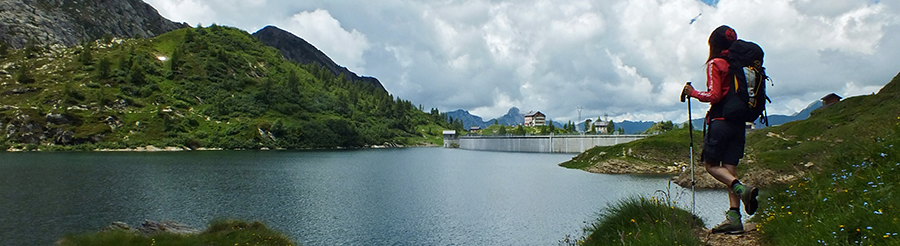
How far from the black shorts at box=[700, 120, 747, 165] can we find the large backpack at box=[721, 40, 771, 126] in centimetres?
16

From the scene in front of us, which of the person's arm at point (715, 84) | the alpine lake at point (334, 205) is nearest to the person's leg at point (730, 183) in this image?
the person's arm at point (715, 84)

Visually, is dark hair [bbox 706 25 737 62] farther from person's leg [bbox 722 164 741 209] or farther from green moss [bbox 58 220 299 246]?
green moss [bbox 58 220 299 246]

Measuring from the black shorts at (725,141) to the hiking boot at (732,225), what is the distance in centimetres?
115

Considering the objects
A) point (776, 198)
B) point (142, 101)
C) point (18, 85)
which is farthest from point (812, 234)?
point (18, 85)

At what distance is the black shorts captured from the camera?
8203mm

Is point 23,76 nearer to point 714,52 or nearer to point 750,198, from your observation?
point 714,52

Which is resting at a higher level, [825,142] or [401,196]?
[825,142]

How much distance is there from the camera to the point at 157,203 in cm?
3722

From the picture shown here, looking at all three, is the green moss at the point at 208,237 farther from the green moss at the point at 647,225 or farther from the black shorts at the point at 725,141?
the black shorts at the point at 725,141

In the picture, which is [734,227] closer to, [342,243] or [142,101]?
[342,243]

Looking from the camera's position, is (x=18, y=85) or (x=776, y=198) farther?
(x=18, y=85)

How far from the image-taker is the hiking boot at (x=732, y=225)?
29.0 ft

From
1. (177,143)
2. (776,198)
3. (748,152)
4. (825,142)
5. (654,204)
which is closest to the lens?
(776,198)

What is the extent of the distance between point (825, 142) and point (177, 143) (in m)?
167
